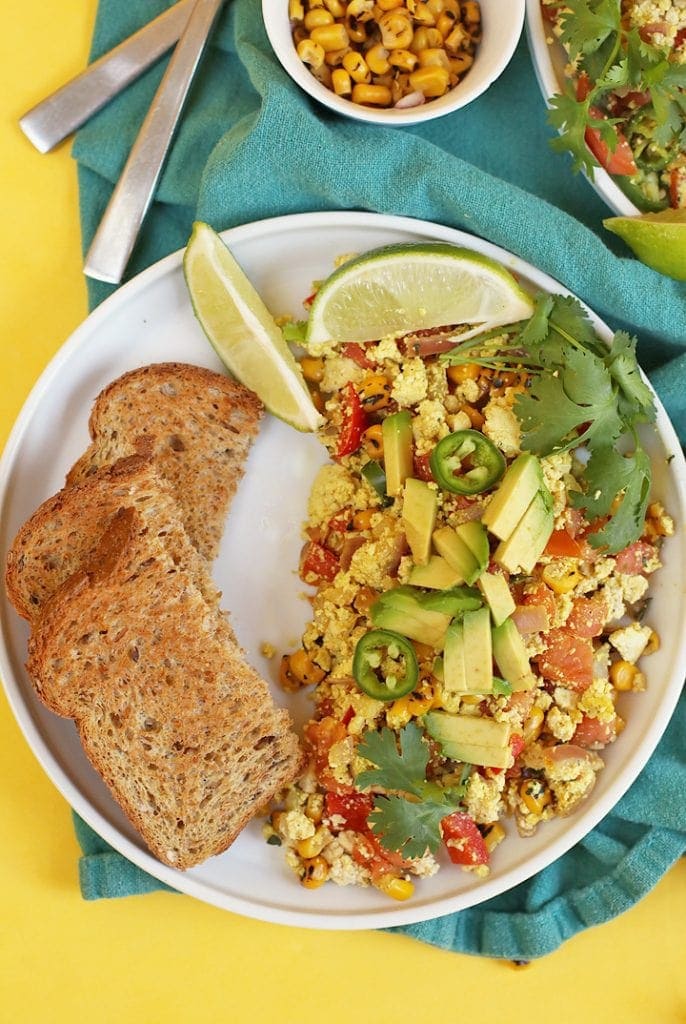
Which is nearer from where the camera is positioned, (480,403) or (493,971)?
(480,403)

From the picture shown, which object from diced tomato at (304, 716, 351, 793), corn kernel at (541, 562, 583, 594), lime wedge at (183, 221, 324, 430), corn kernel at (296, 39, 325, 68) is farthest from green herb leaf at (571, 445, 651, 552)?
corn kernel at (296, 39, 325, 68)

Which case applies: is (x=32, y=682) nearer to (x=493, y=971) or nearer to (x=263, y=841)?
(x=263, y=841)

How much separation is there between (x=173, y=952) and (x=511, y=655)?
1653 millimetres

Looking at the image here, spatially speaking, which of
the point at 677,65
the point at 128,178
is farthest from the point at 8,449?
the point at 677,65

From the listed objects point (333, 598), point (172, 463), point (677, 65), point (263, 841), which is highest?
point (677, 65)

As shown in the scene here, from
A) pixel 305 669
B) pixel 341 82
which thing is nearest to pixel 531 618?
pixel 305 669

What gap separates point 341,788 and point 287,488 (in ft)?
3.16

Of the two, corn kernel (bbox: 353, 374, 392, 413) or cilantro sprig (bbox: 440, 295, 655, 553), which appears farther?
corn kernel (bbox: 353, 374, 392, 413)

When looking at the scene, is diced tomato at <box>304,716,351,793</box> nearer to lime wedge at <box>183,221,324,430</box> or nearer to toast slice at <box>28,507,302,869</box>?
toast slice at <box>28,507,302,869</box>

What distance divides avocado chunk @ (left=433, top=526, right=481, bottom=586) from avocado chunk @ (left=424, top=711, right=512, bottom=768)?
0.41m

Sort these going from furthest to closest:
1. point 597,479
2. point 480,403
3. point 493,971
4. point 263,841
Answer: point 493,971, point 263,841, point 480,403, point 597,479

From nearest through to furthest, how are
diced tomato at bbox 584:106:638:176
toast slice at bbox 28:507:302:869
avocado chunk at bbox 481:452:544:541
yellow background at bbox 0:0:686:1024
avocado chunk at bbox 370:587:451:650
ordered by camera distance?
avocado chunk at bbox 481:452:544:541
avocado chunk at bbox 370:587:451:650
toast slice at bbox 28:507:302:869
diced tomato at bbox 584:106:638:176
yellow background at bbox 0:0:686:1024

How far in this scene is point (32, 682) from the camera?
277 cm

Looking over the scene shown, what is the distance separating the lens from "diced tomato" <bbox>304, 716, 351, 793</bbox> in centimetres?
278
